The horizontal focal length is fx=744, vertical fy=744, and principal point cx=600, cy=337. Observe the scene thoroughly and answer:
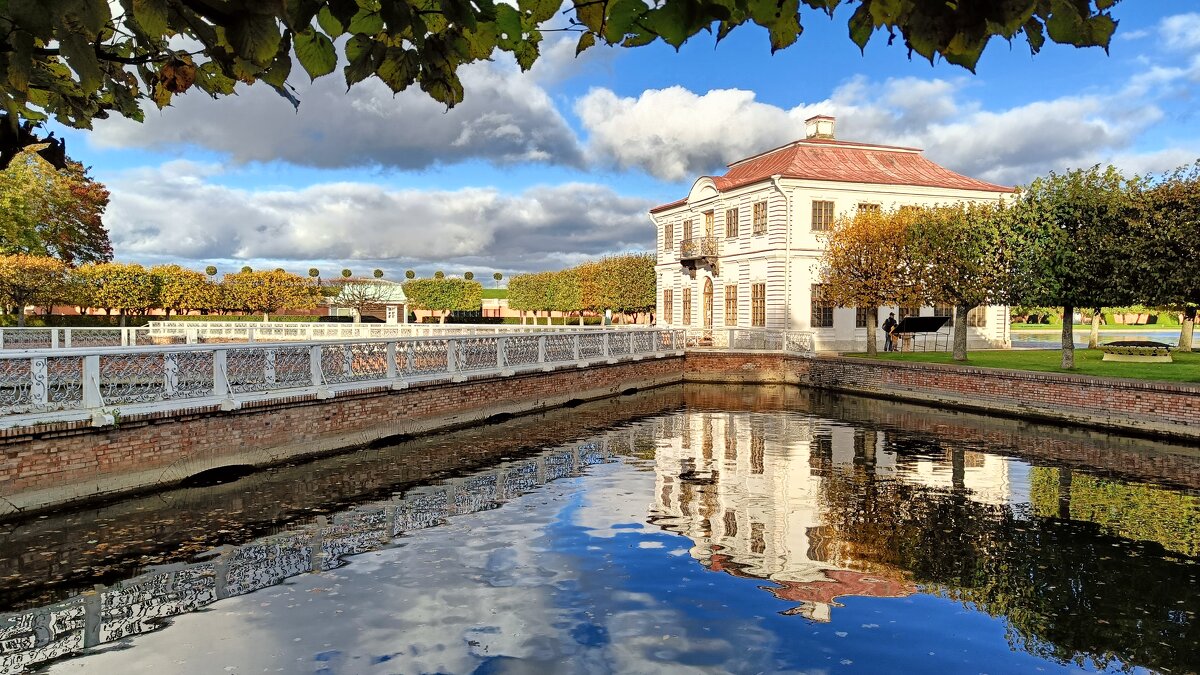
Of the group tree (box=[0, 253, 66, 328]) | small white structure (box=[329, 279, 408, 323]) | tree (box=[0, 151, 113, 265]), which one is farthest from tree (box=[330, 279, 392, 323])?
tree (box=[0, 253, 66, 328])

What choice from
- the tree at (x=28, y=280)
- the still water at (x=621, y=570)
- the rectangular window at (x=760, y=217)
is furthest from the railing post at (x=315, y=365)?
the tree at (x=28, y=280)

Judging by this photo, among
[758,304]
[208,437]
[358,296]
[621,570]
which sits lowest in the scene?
[621,570]

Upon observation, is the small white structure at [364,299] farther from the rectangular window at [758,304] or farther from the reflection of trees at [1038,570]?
the reflection of trees at [1038,570]

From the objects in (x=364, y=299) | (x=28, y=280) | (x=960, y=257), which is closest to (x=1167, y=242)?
(x=960, y=257)

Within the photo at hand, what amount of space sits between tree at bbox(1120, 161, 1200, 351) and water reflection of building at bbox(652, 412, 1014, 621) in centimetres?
Result: 905

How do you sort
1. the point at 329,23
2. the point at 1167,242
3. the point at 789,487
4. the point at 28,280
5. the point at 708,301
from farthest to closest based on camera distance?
the point at 708,301, the point at 28,280, the point at 1167,242, the point at 789,487, the point at 329,23

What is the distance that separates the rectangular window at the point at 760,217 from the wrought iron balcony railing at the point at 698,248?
10.5ft

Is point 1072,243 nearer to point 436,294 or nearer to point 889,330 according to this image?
point 889,330

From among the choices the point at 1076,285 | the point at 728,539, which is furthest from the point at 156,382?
the point at 1076,285

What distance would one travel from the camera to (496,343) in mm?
20062

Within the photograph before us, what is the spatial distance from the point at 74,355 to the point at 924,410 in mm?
21281

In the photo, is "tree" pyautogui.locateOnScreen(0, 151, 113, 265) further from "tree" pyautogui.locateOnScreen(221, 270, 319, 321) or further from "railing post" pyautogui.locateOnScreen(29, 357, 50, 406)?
"railing post" pyautogui.locateOnScreen(29, 357, 50, 406)

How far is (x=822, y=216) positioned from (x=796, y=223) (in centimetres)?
146

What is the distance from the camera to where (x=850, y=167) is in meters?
38.1
